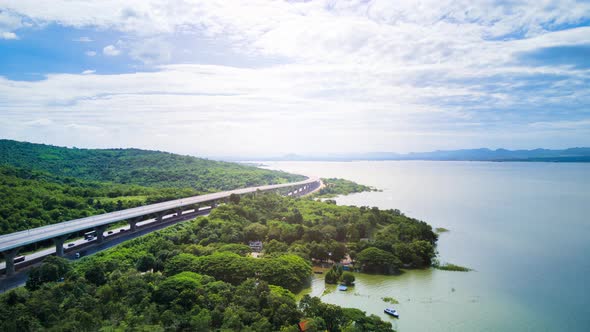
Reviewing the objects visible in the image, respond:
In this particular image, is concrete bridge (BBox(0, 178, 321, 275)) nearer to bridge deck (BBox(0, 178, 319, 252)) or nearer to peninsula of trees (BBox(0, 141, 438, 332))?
bridge deck (BBox(0, 178, 319, 252))

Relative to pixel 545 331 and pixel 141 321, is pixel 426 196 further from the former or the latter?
pixel 141 321

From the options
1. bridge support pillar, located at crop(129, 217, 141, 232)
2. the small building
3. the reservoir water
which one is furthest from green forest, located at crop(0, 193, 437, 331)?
bridge support pillar, located at crop(129, 217, 141, 232)

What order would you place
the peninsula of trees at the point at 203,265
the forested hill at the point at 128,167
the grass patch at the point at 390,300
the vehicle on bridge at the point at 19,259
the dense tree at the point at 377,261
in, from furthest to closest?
the forested hill at the point at 128,167
the dense tree at the point at 377,261
the vehicle on bridge at the point at 19,259
the grass patch at the point at 390,300
the peninsula of trees at the point at 203,265

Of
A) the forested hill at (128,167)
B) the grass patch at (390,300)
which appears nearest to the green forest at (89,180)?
the forested hill at (128,167)

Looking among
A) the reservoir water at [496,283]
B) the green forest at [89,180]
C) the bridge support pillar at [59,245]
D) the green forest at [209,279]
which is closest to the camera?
the green forest at [209,279]

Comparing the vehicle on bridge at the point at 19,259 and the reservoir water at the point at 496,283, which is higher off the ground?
the vehicle on bridge at the point at 19,259

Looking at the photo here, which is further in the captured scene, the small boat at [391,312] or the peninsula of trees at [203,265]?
the small boat at [391,312]

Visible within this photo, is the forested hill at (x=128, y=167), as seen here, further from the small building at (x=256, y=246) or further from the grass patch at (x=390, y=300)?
the grass patch at (x=390, y=300)

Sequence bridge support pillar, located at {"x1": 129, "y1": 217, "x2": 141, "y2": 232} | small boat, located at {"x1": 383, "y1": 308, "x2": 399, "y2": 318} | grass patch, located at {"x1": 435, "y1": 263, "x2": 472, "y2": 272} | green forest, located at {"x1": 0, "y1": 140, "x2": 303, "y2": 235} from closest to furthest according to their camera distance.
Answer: small boat, located at {"x1": 383, "y1": 308, "x2": 399, "y2": 318} → grass patch, located at {"x1": 435, "y1": 263, "x2": 472, "y2": 272} → green forest, located at {"x1": 0, "y1": 140, "x2": 303, "y2": 235} → bridge support pillar, located at {"x1": 129, "y1": 217, "x2": 141, "y2": 232}
